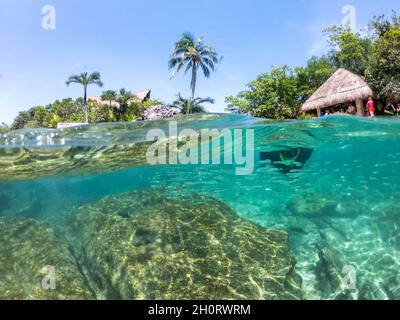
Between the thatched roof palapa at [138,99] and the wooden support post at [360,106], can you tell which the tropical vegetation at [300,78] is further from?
the thatched roof palapa at [138,99]

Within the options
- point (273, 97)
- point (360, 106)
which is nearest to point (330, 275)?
point (360, 106)

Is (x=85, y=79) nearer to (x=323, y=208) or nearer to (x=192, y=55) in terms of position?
(x=192, y=55)

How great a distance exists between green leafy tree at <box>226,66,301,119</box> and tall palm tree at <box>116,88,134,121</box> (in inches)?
749

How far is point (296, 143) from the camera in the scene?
48.5 ft

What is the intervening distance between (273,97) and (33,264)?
31.8m

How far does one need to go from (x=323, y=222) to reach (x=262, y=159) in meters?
5.07

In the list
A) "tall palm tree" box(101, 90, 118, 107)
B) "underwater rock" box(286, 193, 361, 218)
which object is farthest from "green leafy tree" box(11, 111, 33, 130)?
"underwater rock" box(286, 193, 361, 218)

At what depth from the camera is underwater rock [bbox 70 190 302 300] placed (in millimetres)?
7422

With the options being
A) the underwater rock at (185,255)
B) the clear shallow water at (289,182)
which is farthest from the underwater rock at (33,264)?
the clear shallow water at (289,182)

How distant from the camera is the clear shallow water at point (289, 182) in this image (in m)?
9.22

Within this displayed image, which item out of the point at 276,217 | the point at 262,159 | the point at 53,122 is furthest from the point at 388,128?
the point at 53,122

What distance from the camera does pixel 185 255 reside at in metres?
8.27

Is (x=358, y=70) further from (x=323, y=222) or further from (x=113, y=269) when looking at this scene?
(x=113, y=269)
